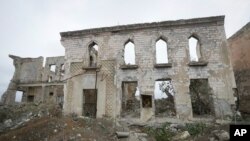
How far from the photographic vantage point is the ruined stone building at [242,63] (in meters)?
14.5

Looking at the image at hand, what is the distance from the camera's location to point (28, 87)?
91.5ft

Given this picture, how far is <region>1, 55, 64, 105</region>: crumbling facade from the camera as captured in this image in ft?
85.0

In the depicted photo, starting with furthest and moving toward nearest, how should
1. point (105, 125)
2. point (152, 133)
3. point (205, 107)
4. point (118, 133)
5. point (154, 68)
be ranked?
point (205, 107)
point (154, 68)
point (105, 125)
point (152, 133)
point (118, 133)

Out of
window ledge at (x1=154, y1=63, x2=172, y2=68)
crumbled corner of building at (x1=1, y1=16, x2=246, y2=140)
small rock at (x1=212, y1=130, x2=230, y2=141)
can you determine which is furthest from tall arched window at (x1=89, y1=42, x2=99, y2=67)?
small rock at (x1=212, y1=130, x2=230, y2=141)

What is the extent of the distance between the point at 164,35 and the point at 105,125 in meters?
6.51

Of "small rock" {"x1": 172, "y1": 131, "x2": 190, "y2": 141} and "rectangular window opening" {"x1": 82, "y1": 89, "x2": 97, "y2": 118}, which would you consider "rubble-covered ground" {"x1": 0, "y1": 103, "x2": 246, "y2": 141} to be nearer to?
"small rock" {"x1": 172, "y1": 131, "x2": 190, "y2": 141}

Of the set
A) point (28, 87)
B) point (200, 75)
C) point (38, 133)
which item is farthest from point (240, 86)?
point (28, 87)

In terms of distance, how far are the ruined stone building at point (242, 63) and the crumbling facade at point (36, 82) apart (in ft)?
62.4

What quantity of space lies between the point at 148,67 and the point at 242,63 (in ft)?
28.0

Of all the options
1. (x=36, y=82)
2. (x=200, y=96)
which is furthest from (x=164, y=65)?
(x=36, y=82)

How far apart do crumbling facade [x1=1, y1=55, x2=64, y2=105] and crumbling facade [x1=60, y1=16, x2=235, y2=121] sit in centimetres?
1263

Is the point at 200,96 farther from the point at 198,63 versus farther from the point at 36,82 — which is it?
the point at 36,82

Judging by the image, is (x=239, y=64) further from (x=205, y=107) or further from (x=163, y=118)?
(x=163, y=118)

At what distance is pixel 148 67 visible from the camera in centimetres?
1238
